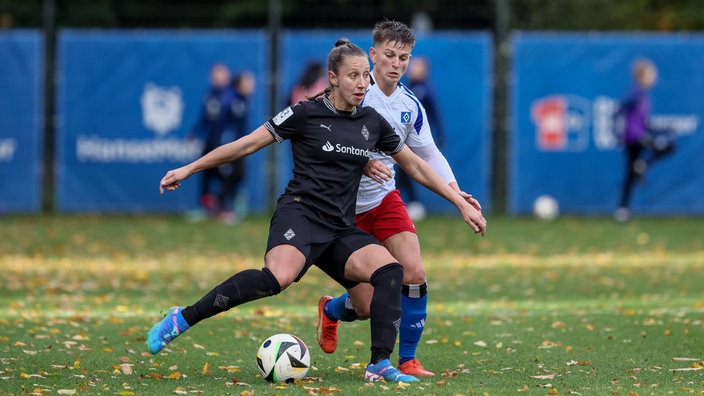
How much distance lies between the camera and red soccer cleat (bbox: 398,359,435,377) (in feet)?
25.5

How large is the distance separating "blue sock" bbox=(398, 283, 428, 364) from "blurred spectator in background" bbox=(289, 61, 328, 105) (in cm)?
1181

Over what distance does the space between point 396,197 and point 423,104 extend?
1173cm

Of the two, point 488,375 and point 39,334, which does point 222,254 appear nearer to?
point 39,334

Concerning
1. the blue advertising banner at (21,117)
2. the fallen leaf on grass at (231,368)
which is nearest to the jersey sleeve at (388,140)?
the fallen leaf on grass at (231,368)

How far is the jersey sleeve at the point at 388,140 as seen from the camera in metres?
7.69

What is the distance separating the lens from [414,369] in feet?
25.7

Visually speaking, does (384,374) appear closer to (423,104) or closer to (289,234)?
(289,234)

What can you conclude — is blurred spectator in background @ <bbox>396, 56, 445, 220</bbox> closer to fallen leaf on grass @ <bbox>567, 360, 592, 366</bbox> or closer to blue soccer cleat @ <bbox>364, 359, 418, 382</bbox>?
fallen leaf on grass @ <bbox>567, 360, 592, 366</bbox>

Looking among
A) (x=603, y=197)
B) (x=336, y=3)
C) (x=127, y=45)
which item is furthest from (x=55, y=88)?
(x=603, y=197)

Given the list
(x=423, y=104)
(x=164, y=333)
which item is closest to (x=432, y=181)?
(x=164, y=333)

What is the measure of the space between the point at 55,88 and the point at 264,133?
46.3 feet

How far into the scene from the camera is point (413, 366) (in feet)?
25.7

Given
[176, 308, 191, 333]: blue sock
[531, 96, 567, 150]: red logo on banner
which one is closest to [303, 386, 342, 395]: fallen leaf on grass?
[176, 308, 191, 333]: blue sock

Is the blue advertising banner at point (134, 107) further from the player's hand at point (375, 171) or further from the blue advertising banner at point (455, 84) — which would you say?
the player's hand at point (375, 171)
